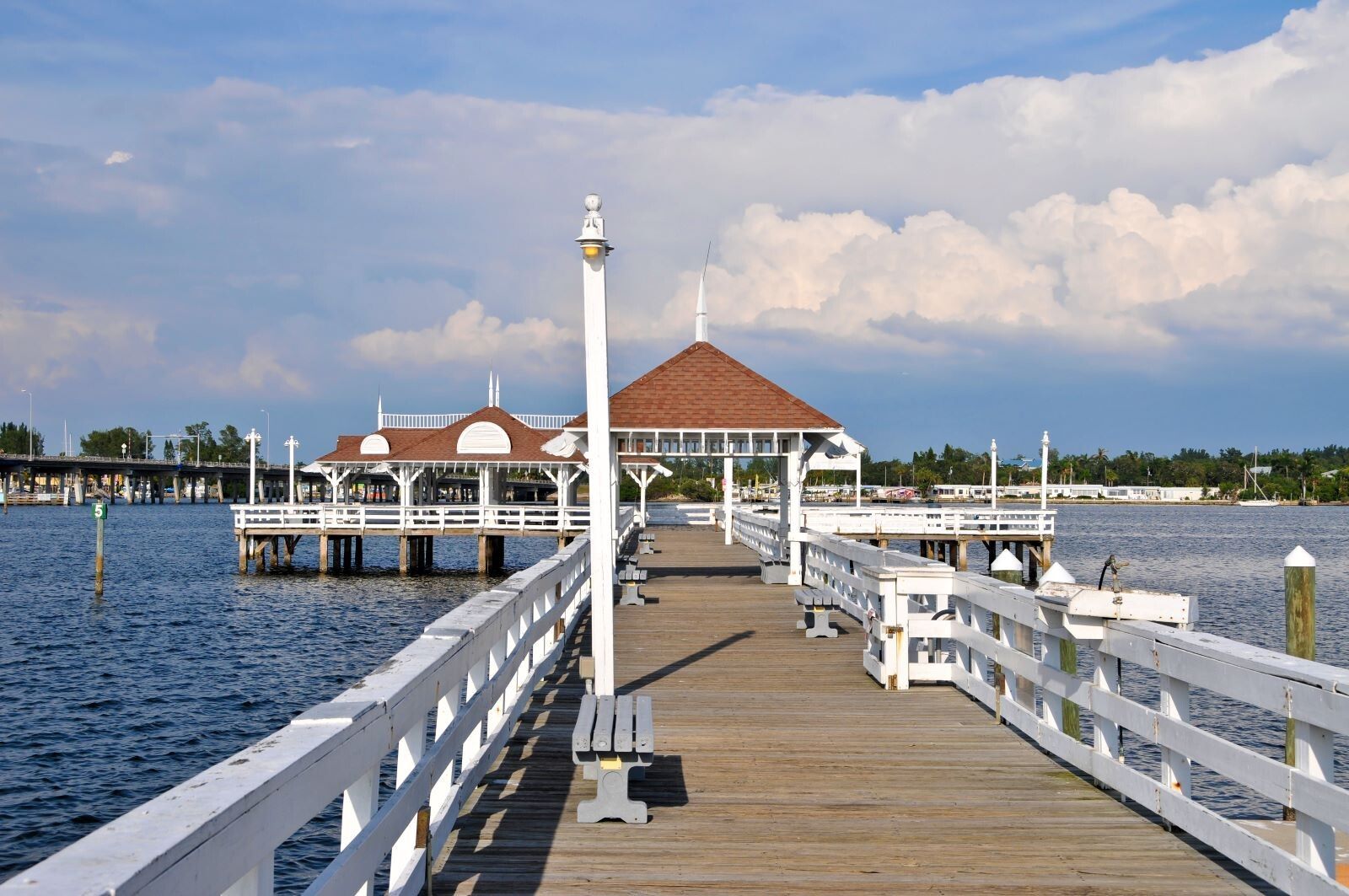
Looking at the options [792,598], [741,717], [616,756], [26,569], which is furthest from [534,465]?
[616,756]

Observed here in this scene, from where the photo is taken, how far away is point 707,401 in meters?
20.4

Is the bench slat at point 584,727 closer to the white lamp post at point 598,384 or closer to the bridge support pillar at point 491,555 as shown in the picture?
the white lamp post at point 598,384

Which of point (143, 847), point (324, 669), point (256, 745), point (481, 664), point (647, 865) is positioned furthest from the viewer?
point (324, 669)

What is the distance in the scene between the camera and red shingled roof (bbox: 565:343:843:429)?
19.9 m

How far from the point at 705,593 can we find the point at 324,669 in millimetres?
8400

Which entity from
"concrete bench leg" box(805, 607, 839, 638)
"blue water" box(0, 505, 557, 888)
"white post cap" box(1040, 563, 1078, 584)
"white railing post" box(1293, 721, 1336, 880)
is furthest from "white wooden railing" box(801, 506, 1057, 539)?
"white railing post" box(1293, 721, 1336, 880)

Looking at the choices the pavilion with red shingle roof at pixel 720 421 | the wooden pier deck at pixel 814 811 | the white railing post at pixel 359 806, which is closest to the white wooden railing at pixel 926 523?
the pavilion with red shingle roof at pixel 720 421

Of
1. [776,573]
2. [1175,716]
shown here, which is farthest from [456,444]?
[1175,716]

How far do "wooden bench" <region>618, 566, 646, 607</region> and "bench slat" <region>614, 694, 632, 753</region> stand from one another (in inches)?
380

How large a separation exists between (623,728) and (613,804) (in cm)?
39

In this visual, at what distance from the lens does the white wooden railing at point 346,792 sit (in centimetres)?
223

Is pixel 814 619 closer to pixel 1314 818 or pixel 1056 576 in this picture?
pixel 1056 576

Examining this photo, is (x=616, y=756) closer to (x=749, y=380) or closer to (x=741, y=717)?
(x=741, y=717)

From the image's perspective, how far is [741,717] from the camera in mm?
8844
